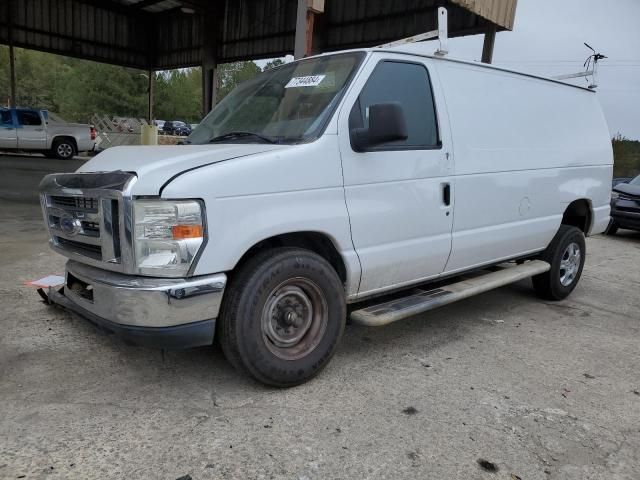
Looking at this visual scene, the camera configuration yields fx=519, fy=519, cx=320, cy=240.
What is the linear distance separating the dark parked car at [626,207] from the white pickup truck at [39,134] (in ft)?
61.8

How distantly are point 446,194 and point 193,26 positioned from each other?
20108mm

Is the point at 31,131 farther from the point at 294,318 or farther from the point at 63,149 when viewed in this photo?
the point at 294,318

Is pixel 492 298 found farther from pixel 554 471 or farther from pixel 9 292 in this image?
pixel 9 292

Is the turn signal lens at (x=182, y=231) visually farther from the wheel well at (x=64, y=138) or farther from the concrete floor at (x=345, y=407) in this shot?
the wheel well at (x=64, y=138)

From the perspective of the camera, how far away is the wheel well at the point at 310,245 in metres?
3.14

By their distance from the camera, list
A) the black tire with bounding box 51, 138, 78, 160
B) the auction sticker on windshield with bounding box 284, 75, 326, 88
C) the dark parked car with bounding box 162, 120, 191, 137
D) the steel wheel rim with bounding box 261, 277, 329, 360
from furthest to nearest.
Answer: the dark parked car with bounding box 162, 120, 191, 137
the black tire with bounding box 51, 138, 78, 160
the auction sticker on windshield with bounding box 284, 75, 326, 88
the steel wheel rim with bounding box 261, 277, 329, 360

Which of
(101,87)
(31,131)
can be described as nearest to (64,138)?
(31,131)

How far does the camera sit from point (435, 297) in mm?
3883

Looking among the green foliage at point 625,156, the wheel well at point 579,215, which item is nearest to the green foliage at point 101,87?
the green foliage at point 625,156

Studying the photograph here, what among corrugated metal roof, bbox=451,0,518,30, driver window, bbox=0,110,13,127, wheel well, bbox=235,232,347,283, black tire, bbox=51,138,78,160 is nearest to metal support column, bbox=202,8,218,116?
black tire, bbox=51,138,78,160

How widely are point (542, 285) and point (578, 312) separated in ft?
1.40

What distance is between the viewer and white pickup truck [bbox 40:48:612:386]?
271 centimetres

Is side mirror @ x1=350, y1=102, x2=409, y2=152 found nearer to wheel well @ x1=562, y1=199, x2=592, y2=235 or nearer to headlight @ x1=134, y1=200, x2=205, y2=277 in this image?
headlight @ x1=134, y1=200, x2=205, y2=277

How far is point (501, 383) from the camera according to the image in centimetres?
342
